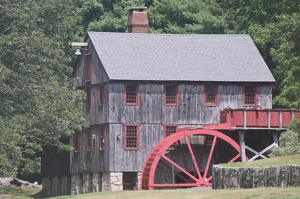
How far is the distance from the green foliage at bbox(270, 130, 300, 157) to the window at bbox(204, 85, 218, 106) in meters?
5.74

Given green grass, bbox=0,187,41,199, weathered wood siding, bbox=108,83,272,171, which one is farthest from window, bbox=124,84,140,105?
green grass, bbox=0,187,41,199

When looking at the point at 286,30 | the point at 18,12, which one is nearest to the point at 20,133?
the point at 18,12

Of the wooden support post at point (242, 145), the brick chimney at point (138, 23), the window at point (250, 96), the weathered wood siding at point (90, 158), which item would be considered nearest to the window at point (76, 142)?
the weathered wood siding at point (90, 158)

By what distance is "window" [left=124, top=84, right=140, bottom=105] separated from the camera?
64.1 meters

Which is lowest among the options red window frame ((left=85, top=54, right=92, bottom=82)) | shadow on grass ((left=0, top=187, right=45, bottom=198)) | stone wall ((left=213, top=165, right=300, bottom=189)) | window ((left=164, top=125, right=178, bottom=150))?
shadow on grass ((left=0, top=187, right=45, bottom=198))

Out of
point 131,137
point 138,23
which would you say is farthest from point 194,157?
point 138,23

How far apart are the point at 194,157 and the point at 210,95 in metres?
3.87

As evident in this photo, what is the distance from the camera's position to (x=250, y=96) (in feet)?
216

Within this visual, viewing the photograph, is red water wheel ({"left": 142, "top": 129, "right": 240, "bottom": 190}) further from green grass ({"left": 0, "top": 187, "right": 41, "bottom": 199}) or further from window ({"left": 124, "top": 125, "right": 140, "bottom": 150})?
green grass ({"left": 0, "top": 187, "right": 41, "bottom": 199})

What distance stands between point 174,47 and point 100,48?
4.87 metres

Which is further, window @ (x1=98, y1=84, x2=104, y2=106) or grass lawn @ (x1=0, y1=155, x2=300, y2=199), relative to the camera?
window @ (x1=98, y1=84, x2=104, y2=106)

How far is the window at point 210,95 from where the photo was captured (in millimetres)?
65312

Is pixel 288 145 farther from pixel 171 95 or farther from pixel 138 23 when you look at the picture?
pixel 138 23

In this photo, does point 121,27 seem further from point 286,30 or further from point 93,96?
point 286,30
